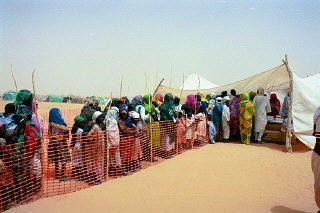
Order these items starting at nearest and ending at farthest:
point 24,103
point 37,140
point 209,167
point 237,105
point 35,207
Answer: point 35,207
point 37,140
point 24,103
point 209,167
point 237,105

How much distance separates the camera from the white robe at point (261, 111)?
991 centimetres

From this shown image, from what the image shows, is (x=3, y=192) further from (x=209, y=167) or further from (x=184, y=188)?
(x=209, y=167)

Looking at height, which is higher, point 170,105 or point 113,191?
point 170,105

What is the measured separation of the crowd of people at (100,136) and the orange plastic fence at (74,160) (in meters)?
0.01

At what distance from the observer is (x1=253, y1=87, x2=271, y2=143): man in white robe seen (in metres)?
9.91

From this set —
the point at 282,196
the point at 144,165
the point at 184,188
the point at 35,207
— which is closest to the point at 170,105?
the point at 144,165

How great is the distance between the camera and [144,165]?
7.01m

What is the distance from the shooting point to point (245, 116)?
9.84 m

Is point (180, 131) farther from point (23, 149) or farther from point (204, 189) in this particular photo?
point (23, 149)

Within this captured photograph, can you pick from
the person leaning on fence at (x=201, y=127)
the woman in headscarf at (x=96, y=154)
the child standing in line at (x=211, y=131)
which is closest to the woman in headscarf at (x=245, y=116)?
the child standing in line at (x=211, y=131)

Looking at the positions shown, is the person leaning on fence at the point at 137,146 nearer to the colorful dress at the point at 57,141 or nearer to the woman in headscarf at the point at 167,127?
the woman in headscarf at the point at 167,127

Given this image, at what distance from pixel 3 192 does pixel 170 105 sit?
15.3ft

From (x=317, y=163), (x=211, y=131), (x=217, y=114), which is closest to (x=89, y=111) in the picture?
(x=317, y=163)

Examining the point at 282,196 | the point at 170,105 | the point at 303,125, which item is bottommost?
the point at 282,196
